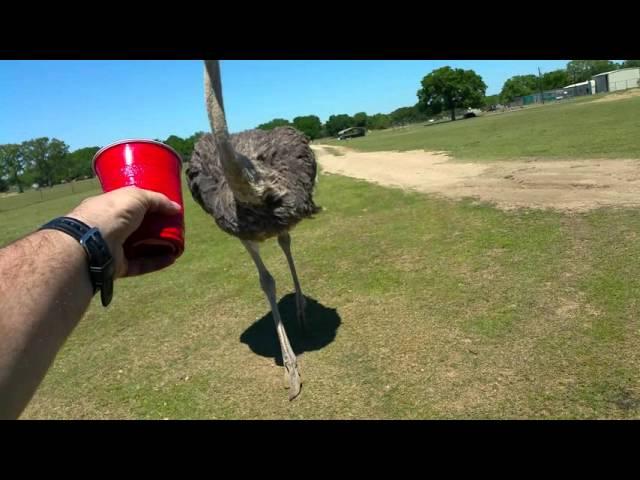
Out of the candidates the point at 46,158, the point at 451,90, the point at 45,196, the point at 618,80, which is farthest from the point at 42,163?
the point at 618,80

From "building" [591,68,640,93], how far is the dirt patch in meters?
44.2

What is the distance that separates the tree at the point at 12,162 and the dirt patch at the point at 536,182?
107 ft

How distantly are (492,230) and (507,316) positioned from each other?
239 cm

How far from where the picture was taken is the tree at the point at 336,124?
2948 inches

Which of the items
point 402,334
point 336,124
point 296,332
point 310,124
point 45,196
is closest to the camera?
point 402,334

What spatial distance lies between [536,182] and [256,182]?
6178 millimetres

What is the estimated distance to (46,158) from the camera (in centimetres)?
3628

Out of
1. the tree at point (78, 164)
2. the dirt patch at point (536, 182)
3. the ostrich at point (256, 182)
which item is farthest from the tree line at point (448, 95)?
the ostrich at point (256, 182)

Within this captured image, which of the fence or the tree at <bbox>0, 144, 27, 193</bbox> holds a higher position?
the tree at <bbox>0, 144, 27, 193</bbox>

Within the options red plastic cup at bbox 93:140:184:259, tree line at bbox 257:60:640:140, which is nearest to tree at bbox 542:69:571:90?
tree line at bbox 257:60:640:140

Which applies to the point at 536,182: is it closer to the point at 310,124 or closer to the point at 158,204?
the point at 158,204

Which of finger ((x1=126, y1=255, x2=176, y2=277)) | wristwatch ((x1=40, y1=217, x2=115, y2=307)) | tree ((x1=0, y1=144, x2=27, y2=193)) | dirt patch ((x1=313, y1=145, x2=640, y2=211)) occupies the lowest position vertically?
dirt patch ((x1=313, y1=145, x2=640, y2=211))

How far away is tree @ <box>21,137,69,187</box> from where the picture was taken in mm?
34656

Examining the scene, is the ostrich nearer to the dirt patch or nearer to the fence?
the dirt patch
